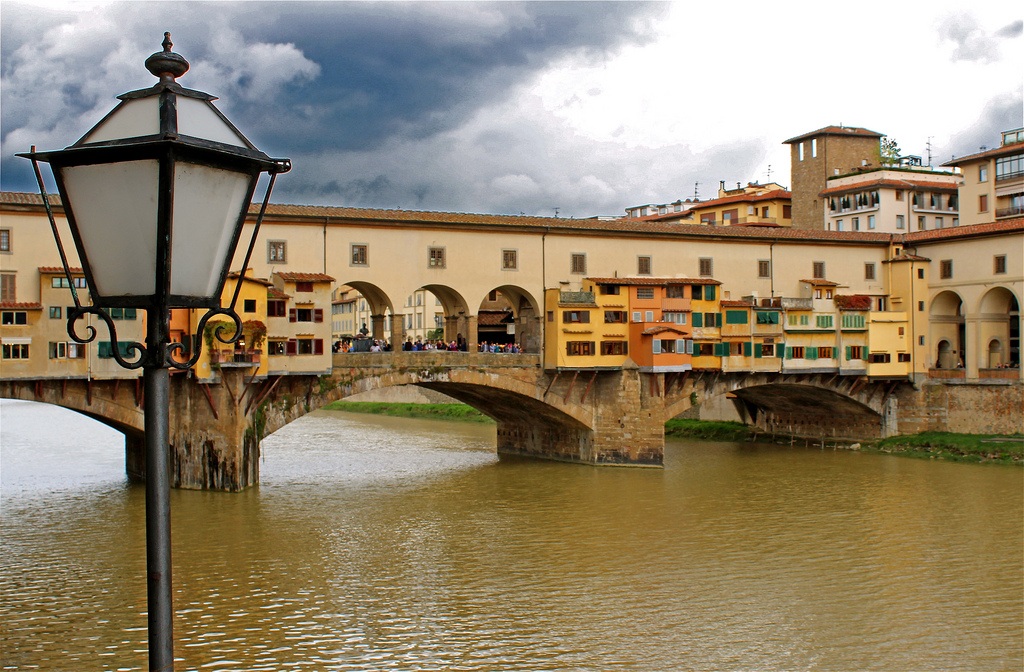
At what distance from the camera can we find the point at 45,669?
12711 mm

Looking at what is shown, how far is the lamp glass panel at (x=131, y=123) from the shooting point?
3.47 meters

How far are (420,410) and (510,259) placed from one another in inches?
840

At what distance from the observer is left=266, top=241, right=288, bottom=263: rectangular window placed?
2784cm

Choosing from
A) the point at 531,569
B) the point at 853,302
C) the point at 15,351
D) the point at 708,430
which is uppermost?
the point at 853,302

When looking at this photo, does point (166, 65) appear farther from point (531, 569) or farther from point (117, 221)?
point (531, 569)

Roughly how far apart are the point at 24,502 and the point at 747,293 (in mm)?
22649

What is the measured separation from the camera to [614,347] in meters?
31.6

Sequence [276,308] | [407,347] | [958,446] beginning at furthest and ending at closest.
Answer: [958,446]
[407,347]
[276,308]

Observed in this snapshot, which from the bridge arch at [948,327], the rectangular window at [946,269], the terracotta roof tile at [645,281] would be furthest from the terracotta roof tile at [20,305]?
the bridge arch at [948,327]

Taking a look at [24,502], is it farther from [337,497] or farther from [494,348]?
[494,348]

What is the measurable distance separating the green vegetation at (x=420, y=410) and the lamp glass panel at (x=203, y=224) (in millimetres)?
43286

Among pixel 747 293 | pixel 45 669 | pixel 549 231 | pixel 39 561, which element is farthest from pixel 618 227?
pixel 45 669

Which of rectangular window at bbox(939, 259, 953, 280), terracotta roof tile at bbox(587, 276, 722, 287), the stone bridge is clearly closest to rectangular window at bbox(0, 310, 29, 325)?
the stone bridge

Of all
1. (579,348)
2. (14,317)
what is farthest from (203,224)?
(579,348)
